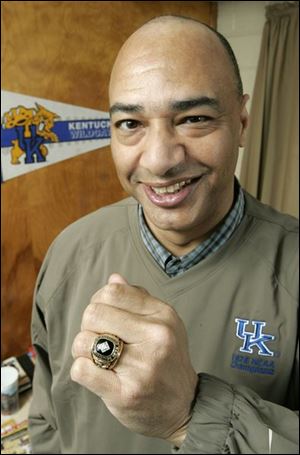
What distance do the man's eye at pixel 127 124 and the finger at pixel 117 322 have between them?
0.21 metres

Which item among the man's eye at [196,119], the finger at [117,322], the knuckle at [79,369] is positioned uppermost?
the man's eye at [196,119]

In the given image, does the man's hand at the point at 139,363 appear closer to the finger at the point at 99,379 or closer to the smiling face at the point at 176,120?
the finger at the point at 99,379

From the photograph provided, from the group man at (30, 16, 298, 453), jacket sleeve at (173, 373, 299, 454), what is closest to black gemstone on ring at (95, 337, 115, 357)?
man at (30, 16, 298, 453)

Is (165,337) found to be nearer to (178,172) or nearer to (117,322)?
(117,322)

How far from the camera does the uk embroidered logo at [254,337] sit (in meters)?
0.58

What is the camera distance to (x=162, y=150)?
402mm

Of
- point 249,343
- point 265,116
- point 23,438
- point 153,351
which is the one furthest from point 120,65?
point 265,116

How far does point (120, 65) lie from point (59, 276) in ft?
1.53

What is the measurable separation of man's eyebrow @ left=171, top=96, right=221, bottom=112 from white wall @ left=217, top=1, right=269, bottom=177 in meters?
0.16

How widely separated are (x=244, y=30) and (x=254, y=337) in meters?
0.65

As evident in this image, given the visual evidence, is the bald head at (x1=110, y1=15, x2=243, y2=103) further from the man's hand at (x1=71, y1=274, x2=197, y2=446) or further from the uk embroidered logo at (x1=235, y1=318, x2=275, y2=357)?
the uk embroidered logo at (x1=235, y1=318, x2=275, y2=357)

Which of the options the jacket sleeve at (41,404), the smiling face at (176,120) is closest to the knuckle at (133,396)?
the smiling face at (176,120)

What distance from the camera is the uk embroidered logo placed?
582 mm

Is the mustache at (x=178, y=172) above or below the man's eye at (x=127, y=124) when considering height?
below
